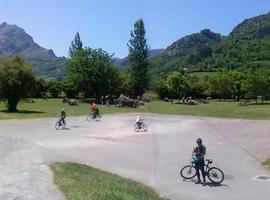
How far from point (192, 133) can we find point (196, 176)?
18.2 metres

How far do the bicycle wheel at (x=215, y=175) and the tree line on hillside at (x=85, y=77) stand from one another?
1727 inches

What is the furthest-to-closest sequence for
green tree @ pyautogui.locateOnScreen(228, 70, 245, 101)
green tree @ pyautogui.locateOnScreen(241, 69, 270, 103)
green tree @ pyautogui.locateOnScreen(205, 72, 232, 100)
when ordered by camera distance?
green tree @ pyautogui.locateOnScreen(205, 72, 232, 100) < green tree @ pyautogui.locateOnScreen(228, 70, 245, 101) < green tree @ pyautogui.locateOnScreen(241, 69, 270, 103)

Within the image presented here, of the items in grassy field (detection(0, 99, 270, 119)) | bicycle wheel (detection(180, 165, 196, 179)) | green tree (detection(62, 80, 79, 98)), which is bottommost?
bicycle wheel (detection(180, 165, 196, 179))

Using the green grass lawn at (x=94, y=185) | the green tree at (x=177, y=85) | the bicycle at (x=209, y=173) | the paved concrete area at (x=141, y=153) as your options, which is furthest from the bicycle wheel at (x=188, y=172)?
the green tree at (x=177, y=85)

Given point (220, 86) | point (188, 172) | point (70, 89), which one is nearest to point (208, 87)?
point (220, 86)

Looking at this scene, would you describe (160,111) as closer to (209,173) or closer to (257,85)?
(257,85)

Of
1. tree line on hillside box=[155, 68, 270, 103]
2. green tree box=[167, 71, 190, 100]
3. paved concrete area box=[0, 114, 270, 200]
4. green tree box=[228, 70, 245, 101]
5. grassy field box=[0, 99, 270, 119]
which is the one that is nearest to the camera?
paved concrete area box=[0, 114, 270, 200]

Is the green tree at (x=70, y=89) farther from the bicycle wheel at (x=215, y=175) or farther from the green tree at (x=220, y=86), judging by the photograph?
the bicycle wheel at (x=215, y=175)

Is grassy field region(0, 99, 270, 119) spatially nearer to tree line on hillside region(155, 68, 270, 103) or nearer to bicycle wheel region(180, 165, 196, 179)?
tree line on hillside region(155, 68, 270, 103)

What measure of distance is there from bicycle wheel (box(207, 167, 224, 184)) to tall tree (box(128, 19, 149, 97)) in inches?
3408

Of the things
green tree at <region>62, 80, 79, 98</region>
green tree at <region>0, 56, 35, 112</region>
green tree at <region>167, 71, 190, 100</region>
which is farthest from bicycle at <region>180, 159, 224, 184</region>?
green tree at <region>167, 71, 190, 100</region>

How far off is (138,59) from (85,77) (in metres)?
18.4

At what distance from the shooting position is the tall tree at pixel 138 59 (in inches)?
4279

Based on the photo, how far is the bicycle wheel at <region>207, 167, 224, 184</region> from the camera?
21416 millimetres
